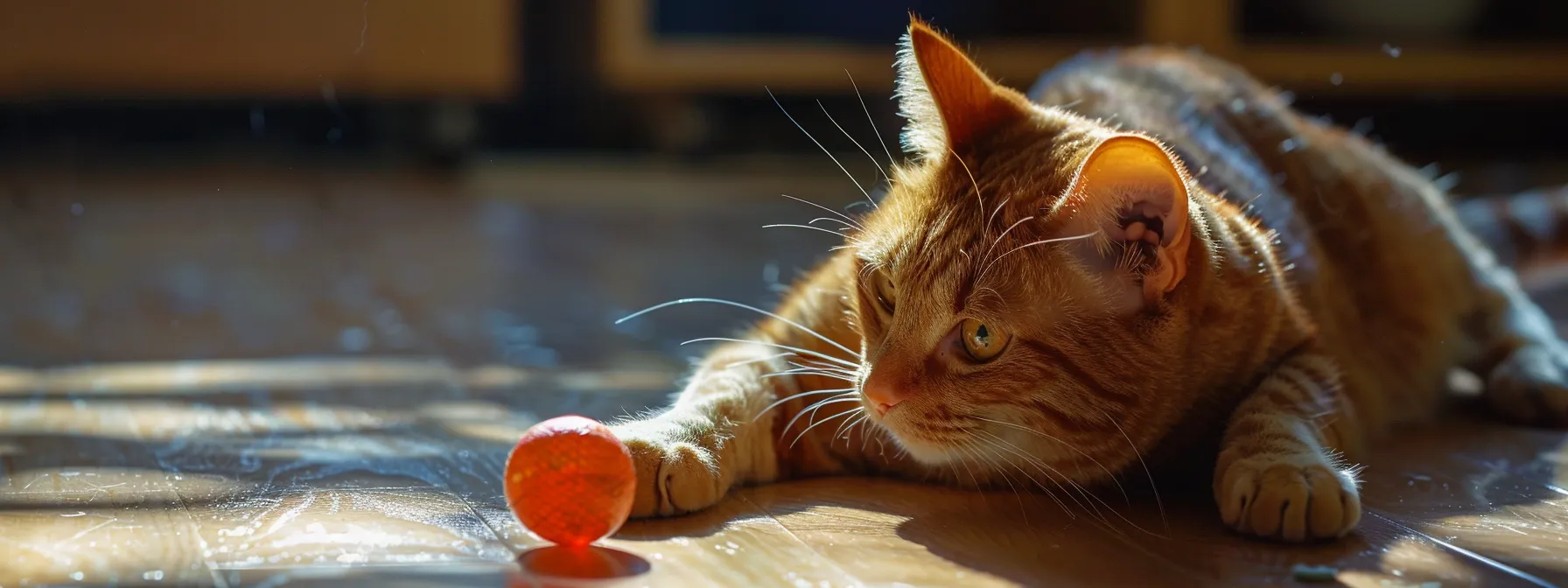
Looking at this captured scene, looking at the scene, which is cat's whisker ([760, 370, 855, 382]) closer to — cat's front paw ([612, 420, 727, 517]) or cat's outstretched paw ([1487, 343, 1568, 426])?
cat's front paw ([612, 420, 727, 517])

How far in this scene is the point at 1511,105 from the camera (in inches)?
217

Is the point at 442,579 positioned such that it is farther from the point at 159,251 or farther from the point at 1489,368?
the point at 159,251

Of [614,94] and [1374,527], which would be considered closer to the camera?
[1374,527]

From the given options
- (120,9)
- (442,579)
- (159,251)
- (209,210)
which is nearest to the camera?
(442,579)

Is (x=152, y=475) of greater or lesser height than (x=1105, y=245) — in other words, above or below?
below

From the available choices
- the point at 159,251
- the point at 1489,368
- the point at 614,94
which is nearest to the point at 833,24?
the point at 614,94

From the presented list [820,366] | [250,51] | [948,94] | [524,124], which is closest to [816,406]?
[820,366]

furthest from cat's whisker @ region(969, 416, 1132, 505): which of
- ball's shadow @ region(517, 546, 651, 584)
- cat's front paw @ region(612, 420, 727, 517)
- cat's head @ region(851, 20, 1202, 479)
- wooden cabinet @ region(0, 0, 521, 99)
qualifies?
wooden cabinet @ region(0, 0, 521, 99)

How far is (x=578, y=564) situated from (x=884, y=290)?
0.45 meters

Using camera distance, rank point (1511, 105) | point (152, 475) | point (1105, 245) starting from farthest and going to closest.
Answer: point (1511, 105) < point (152, 475) < point (1105, 245)

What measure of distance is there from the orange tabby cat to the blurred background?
3.71 ft

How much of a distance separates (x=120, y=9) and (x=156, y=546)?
3965mm

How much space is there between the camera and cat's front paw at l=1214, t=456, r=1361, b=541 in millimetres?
1215

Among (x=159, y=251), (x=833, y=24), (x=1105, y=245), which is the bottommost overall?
(x=159, y=251)
